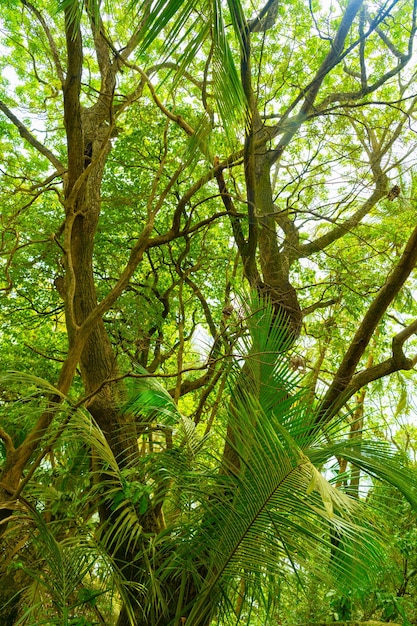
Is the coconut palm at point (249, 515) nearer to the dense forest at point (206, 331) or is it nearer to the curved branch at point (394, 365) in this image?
the dense forest at point (206, 331)

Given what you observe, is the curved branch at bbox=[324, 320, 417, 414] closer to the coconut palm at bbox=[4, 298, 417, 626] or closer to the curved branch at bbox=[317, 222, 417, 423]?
the curved branch at bbox=[317, 222, 417, 423]

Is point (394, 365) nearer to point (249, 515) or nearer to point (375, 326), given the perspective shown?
point (375, 326)

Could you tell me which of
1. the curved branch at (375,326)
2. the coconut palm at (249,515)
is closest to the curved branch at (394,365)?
the curved branch at (375,326)

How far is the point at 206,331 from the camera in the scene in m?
6.50

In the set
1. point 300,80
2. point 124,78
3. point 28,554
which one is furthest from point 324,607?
point 124,78

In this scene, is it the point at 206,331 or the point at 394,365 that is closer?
the point at 394,365

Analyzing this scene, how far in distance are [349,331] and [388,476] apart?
3406 mm

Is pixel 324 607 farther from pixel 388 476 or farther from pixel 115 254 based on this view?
pixel 115 254

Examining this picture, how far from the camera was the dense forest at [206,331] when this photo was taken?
206 centimetres

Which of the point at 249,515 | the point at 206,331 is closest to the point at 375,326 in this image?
the point at 249,515

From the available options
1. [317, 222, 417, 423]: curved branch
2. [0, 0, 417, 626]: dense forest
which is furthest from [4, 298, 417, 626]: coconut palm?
[317, 222, 417, 423]: curved branch

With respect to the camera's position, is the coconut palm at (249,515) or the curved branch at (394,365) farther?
the curved branch at (394,365)

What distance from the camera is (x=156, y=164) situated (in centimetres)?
500

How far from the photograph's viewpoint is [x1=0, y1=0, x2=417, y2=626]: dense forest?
81.3 inches
